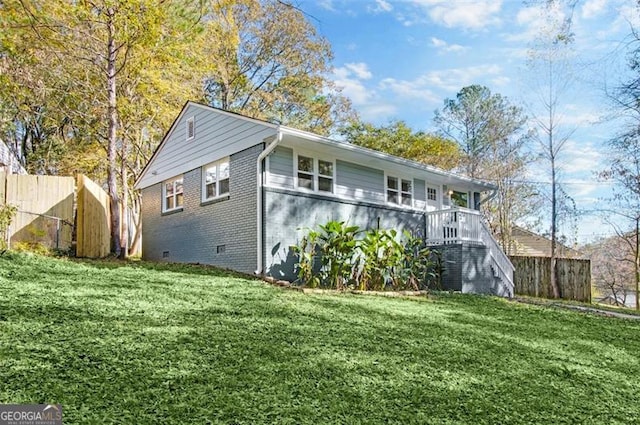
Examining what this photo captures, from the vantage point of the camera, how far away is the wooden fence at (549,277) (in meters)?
14.2

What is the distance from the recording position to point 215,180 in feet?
36.9

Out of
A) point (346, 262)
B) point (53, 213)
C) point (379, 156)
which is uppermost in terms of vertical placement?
point (379, 156)

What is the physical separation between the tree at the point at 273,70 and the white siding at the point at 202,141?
668 cm

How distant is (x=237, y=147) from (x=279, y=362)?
7611mm

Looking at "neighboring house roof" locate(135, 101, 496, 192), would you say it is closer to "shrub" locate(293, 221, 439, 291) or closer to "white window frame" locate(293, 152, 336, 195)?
"white window frame" locate(293, 152, 336, 195)

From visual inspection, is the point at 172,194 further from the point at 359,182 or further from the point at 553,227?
the point at 553,227

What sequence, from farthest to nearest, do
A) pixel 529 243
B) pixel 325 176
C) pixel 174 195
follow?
pixel 529 243 → pixel 174 195 → pixel 325 176

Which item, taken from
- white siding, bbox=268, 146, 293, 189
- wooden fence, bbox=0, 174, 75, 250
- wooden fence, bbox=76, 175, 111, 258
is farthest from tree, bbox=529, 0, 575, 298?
wooden fence, bbox=0, 174, 75, 250

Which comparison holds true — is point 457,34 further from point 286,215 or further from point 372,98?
point 372,98

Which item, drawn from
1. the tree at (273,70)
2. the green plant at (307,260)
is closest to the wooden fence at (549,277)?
the green plant at (307,260)

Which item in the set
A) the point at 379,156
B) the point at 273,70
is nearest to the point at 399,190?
the point at 379,156

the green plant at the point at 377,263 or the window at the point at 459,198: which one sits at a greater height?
the window at the point at 459,198

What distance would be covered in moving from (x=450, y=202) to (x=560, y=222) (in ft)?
20.3

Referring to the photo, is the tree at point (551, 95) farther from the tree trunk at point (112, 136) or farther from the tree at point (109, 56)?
the tree trunk at point (112, 136)
